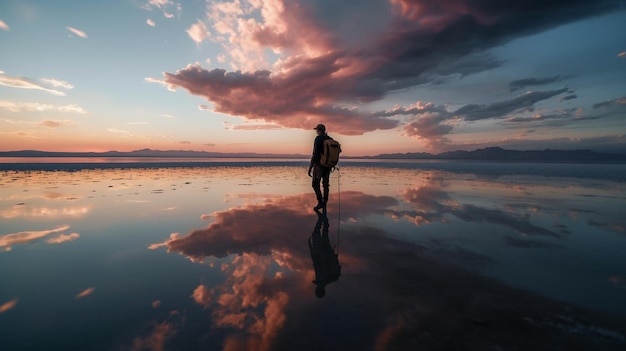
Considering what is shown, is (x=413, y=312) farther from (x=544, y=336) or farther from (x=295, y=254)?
(x=295, y=254)

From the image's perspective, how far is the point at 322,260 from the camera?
16.7ft

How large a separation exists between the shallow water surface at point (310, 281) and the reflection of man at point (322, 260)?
42 mm

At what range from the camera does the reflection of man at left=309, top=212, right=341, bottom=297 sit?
13.6 ft

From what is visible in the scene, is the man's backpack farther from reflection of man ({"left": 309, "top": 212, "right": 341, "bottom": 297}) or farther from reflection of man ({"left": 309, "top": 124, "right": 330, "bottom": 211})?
reflection of man ({"left": 309, "top": 212, "right": 341, "bottom": 297})

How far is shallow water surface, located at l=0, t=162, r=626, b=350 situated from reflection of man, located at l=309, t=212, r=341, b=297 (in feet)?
0.14

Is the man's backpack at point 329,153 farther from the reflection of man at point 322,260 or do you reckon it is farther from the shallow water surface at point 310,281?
the reflection of man at point 322,260

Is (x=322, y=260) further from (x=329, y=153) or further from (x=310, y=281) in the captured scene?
(x=329, y=153)

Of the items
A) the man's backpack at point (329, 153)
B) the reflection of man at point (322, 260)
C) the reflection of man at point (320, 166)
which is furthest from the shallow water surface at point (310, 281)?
the man's backpack at point (329, 153)

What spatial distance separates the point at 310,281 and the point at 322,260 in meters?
0.93

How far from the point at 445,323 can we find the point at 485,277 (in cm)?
179

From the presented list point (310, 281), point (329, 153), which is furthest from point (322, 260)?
point (329, 153)

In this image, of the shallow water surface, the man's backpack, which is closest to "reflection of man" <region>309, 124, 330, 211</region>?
the man's backpack

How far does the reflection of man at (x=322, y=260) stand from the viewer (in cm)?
415

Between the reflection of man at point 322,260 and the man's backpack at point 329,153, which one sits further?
the man's backpack at point 329,153
